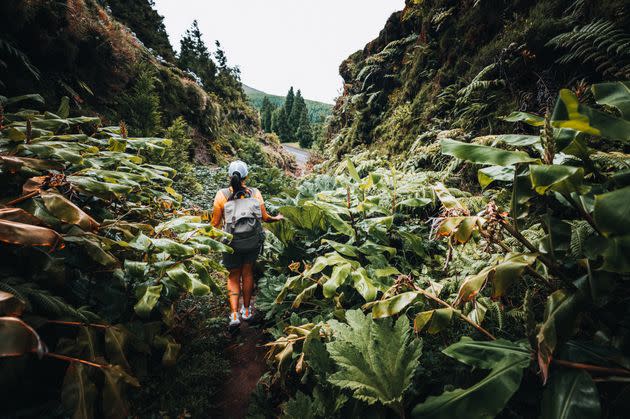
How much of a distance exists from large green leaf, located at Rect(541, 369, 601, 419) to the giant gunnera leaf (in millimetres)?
533

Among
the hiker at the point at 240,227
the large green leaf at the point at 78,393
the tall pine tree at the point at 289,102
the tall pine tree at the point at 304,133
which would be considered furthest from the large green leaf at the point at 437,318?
the tall pine tree at the point at 289,102

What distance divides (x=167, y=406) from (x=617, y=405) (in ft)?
8.68

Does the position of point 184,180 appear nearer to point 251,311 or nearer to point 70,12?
point 70,12

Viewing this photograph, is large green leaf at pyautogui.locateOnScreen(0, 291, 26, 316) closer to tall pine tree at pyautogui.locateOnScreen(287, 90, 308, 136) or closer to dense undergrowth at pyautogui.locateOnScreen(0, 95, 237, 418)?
dense undergrowth at pyautogui.locateOnScreen(0, 95, 237, 418)

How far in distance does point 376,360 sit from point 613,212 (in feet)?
4.07

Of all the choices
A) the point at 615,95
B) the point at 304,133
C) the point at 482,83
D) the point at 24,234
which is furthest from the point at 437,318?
the point at 304,133

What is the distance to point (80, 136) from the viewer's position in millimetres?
2490

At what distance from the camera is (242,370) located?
2.65 m

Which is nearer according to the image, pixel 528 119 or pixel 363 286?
pixel 528 119

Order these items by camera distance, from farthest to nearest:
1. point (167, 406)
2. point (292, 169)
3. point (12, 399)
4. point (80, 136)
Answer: point (292, 169) < point (80, 136) < point (167, 406) < point (12, 399)

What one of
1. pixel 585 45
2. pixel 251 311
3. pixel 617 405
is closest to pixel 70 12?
pixel 251 311

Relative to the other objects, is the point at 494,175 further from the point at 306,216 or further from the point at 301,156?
the point at 301,156

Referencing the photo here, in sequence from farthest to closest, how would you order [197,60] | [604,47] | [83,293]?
[197,60] → [604,47] → [83,293]

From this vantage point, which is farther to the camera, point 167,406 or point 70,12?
point 70,12
